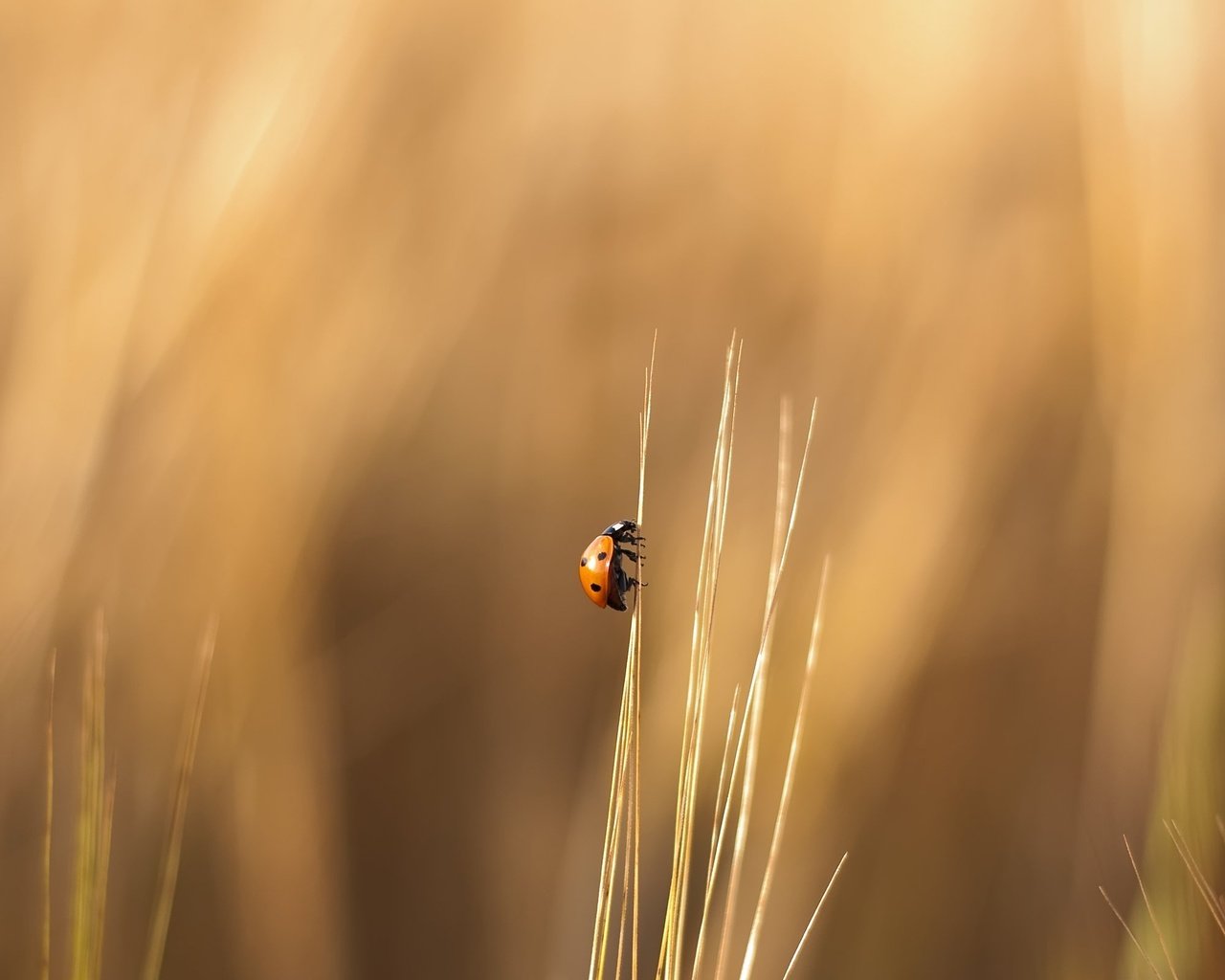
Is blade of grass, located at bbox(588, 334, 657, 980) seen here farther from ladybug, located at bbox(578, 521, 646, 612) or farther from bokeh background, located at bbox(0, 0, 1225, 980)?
bokeh background, located at bbox(0, 0, 1225, 980)

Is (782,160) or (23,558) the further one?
(782,160)

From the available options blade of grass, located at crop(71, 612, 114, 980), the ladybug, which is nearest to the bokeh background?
the ladybug

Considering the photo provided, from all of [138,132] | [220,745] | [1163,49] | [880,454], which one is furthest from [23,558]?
[1163,49]

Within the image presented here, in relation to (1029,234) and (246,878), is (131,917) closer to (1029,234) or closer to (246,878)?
(246,878)

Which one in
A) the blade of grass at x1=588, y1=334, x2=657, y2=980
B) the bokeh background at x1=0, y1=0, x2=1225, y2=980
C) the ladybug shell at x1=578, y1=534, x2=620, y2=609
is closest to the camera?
the blade of grass at x1=588, y1=334, x2=657, y2=980

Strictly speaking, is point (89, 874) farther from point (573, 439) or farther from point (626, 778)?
point (573, 439)

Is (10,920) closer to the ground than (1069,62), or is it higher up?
closer to the ground

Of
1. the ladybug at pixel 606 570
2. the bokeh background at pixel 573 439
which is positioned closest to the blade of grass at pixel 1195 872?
the bokeh background at pixel 573 439
